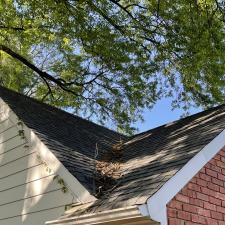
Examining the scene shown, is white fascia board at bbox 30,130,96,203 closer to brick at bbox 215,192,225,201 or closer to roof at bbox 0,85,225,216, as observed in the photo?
roof at bbox 0,85,225,216

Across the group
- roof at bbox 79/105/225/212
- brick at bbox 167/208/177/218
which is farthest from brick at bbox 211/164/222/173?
brick at bbox 167/208/177/218

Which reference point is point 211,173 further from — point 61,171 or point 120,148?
point 120,148

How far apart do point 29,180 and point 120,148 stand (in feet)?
9.98

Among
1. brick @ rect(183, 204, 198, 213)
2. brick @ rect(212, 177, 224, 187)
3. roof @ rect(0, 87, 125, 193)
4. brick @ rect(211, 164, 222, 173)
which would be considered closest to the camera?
brick @ rect(183, 204, 198, 213)

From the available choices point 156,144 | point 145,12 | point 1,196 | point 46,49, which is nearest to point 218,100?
point 145,12

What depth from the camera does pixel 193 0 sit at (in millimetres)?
14859

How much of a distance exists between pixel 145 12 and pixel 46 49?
19.7 ft

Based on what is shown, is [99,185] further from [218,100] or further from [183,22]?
[218,100]

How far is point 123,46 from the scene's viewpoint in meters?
16.2

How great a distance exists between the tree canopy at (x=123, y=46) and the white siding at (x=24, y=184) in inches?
262

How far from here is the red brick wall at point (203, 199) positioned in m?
6.25

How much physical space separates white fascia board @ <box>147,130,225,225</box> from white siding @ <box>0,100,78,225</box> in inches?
63.0

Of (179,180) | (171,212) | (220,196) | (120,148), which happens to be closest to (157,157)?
(220,196)

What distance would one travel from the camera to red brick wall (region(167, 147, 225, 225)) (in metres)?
6.25
